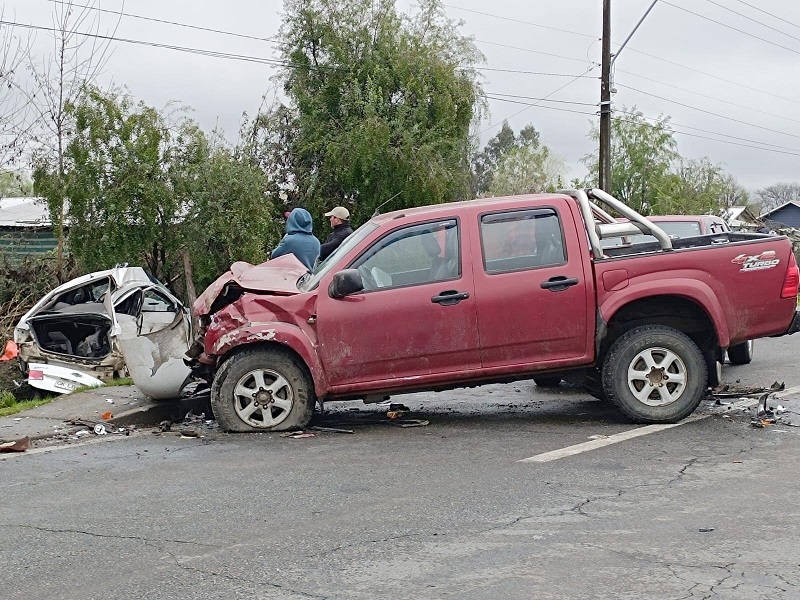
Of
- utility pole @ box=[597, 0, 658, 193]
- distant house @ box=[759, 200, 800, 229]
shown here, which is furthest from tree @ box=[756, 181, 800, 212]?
utility pole @ box=[597, 0, 658, 193]

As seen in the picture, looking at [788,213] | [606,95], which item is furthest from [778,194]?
[606,95]

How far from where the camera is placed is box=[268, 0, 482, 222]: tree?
2542cm

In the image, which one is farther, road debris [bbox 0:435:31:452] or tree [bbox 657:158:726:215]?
tree [bbox 657:158:726:215]

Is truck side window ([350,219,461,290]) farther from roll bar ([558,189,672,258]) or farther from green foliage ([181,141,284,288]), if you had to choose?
green foliage ([181,141,284,288])

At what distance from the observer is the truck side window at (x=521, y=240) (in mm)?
8242

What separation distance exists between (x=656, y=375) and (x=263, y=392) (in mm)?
3354

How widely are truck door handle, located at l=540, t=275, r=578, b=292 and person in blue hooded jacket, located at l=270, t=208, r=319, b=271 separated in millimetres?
3602

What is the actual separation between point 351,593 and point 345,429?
13.9 ft

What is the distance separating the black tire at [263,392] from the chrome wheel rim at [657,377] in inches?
109

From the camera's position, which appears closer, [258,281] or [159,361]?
[258,281]

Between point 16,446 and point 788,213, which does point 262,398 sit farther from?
point 788,213

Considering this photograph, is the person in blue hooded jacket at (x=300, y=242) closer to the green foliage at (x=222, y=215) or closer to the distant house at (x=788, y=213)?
the green foliage at (x=222, y=215)

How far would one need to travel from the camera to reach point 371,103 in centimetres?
2533

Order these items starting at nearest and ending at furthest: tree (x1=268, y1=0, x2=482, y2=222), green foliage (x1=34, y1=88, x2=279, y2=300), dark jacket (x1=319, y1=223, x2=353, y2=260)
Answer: dark jacket (x1=319, y1=223, x2=353, y2=260)
green foliage (x1=34, y1=88, x2=279, y2=300)
tree (x1=268, y1=0, x2=482, y2=222)
